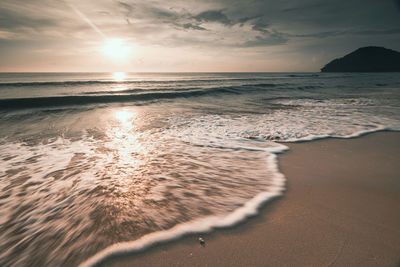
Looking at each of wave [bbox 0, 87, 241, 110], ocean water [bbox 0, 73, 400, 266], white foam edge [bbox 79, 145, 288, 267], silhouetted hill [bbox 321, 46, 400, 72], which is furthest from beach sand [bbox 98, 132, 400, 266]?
silhouetted hill [bbox 321, 46, 400, 72]

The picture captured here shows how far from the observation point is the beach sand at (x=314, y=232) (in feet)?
5.27

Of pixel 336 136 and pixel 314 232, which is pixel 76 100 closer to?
pixel 336 136

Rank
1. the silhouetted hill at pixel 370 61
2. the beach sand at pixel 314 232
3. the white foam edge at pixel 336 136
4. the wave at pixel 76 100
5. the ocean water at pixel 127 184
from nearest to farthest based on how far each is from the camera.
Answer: the beach sand at pixel 314 232, the ocean water at pixel 127 184, the white foam edge at pixel 336 136, the wave at pixel 76 100, the silhouetted hill at pixel 370 61

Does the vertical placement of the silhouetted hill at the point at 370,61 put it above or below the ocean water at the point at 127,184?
above

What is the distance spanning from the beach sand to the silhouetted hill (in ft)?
506

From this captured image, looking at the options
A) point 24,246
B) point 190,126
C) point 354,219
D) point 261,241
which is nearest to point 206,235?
point 261,241

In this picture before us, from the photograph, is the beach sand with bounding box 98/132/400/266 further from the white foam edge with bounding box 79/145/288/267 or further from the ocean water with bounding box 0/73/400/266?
the ocean water with bounding box 0/73/400/266

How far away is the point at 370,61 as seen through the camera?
118m

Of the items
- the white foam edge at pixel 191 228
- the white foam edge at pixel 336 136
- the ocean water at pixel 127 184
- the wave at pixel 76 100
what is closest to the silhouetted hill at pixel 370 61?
the wave at pixel 76 100

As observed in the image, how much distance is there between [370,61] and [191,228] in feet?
547

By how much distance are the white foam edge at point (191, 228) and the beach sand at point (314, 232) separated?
0.07 meters

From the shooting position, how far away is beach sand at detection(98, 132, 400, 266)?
1.61 meters

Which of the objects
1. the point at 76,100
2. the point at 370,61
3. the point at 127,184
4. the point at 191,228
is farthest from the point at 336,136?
the point at 370,61

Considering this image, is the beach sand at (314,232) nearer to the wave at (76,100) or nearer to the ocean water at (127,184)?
the ocean water at (127,184)
